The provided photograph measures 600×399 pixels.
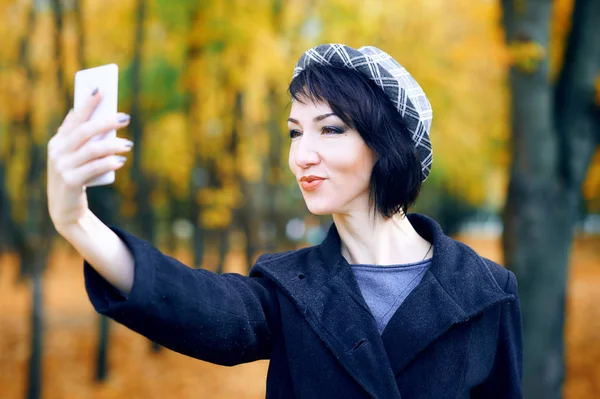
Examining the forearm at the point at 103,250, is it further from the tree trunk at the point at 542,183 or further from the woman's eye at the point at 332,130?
the tree trunk at the point at 542,183

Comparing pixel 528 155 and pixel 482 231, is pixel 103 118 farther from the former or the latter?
pixel 482 231

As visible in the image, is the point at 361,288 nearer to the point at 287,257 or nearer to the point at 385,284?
the point at 385,284

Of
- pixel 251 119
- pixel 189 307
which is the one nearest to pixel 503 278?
pixel 189 307

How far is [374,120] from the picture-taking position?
1.90 meters

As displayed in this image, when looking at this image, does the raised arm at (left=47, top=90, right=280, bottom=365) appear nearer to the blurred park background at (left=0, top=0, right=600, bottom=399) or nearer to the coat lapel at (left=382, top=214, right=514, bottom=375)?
the coat lapel at (left=382, top=214, right=514, bottom=375)

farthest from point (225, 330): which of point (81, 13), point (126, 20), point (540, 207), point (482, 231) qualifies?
Answer: point (482, 231)

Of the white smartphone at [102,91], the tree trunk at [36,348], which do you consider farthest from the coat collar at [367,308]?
the tree trunk at [36,348]

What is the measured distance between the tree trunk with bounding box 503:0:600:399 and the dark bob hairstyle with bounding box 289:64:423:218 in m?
3.04

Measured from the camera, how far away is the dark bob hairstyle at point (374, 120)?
1.90 m

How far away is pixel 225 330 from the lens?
1.68 meters

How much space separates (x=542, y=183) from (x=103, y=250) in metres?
4.00

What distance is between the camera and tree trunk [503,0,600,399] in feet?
15.4

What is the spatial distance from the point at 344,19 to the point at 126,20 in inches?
136

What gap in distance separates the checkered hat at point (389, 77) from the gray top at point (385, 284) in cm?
41
